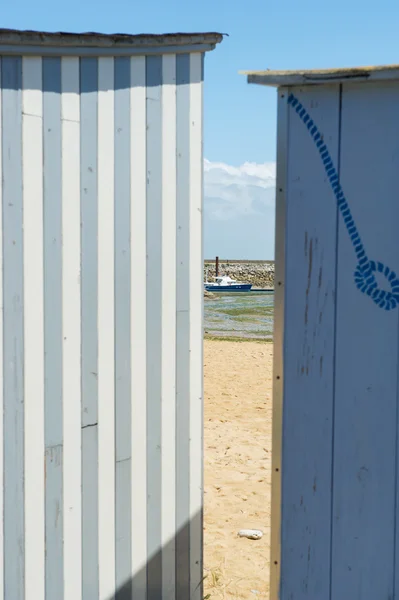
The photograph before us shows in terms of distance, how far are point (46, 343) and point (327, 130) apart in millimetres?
1798

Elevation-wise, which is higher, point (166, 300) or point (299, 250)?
point (299, 250)

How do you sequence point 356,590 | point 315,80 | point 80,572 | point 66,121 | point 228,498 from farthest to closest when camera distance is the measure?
point 228,498 < point 80,572 < point 66,121 < point 356,590 < point 315,80

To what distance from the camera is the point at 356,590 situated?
243 cm

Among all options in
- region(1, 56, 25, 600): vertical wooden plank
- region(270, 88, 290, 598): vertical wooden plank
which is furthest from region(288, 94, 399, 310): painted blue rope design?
region(1, 56, 25, 600): vertical wooden plank

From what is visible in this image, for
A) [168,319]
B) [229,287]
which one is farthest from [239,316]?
[168,319]

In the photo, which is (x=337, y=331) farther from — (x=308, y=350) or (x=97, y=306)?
(x=97, y=306)

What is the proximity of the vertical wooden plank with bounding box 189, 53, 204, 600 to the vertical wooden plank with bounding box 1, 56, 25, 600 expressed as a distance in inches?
Answer: 35.8

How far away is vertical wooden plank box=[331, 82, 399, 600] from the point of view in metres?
2.25

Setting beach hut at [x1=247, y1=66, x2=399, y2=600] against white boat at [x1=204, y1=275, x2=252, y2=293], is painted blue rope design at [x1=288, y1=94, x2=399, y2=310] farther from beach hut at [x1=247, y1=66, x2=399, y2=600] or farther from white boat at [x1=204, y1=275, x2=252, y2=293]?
white boat at [x1=204, y1=275, x2=252, y2=293]

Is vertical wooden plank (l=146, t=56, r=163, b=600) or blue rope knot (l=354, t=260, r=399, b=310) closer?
blue rope knot (l=354, t=260, r=399, b=310)

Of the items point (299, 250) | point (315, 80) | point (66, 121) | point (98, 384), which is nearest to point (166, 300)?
point (98, 384)

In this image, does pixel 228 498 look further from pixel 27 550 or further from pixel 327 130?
pixel 327 130

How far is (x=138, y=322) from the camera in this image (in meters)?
3.58

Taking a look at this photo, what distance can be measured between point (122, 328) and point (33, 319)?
1.50ft
